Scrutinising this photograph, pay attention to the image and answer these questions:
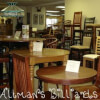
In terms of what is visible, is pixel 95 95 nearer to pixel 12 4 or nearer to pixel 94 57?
pixel 94 57

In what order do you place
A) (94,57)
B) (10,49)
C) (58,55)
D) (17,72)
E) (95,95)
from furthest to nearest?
(94,57)
(10,49)
(58,55)
(95,95)
(17,72)

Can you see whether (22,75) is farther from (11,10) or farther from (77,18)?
(77,18)

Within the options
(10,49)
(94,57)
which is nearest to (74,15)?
(94,57)

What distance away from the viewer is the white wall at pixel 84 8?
6902mm

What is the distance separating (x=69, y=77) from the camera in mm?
1952

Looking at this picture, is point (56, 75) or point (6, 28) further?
point (6, 28)

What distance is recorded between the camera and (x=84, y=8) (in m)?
7.50

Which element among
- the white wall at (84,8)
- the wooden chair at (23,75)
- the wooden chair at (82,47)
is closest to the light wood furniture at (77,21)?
the white wall at (84,8)

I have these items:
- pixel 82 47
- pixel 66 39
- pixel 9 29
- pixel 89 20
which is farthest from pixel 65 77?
pixel 9 29

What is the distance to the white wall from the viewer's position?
6902 millimetres

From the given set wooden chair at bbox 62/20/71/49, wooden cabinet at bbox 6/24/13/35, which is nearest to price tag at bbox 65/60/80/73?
wooden chair at bbox 62/20/71/49

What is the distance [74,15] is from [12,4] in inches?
157

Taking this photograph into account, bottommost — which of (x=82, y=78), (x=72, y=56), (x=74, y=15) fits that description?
(x=72, y=56)

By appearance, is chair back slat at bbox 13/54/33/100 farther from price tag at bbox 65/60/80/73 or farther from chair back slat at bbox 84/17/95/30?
chair back slat at bbox 84/17/95/30
